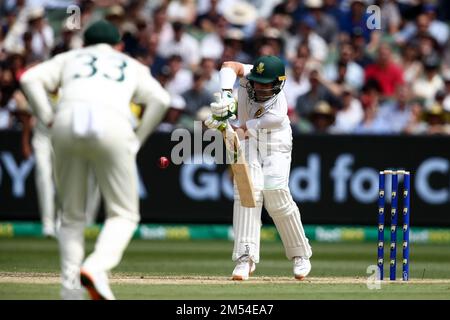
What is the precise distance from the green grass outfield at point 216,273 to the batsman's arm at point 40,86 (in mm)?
1217

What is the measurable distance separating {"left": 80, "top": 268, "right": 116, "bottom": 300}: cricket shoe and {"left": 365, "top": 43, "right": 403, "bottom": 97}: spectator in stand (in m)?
8.07

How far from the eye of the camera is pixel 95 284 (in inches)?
229

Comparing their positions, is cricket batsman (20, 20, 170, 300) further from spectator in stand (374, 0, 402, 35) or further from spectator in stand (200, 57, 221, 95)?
spectator in stand (374, 0, 402, 35)

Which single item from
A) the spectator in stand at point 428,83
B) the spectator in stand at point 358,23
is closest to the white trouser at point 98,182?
the spectator in stand at point 428,83

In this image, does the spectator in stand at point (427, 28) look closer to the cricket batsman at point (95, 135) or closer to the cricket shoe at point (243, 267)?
the cricket shoe at point (243, 267)

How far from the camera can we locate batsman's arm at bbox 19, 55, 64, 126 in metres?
5.97

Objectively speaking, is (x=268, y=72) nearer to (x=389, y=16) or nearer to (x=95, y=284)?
(x=95, y=284)

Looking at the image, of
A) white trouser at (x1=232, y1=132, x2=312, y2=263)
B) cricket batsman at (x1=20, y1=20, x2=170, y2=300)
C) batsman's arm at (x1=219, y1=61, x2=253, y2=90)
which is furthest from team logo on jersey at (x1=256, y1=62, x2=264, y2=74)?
cricket batsman at (x1=20, y1=20, x2=170, y2=300)

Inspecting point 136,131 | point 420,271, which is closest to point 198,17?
point 420,271

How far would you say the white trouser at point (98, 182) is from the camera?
232 inches

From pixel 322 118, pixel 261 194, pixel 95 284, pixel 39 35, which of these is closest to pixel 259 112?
pixel 261 194

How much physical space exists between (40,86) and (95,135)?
1.36ft

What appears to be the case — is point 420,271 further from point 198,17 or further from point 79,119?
point 198,17

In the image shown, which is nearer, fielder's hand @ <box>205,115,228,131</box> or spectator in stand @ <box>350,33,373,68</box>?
fielder's hand @ <box>205,115,228,131</box>
